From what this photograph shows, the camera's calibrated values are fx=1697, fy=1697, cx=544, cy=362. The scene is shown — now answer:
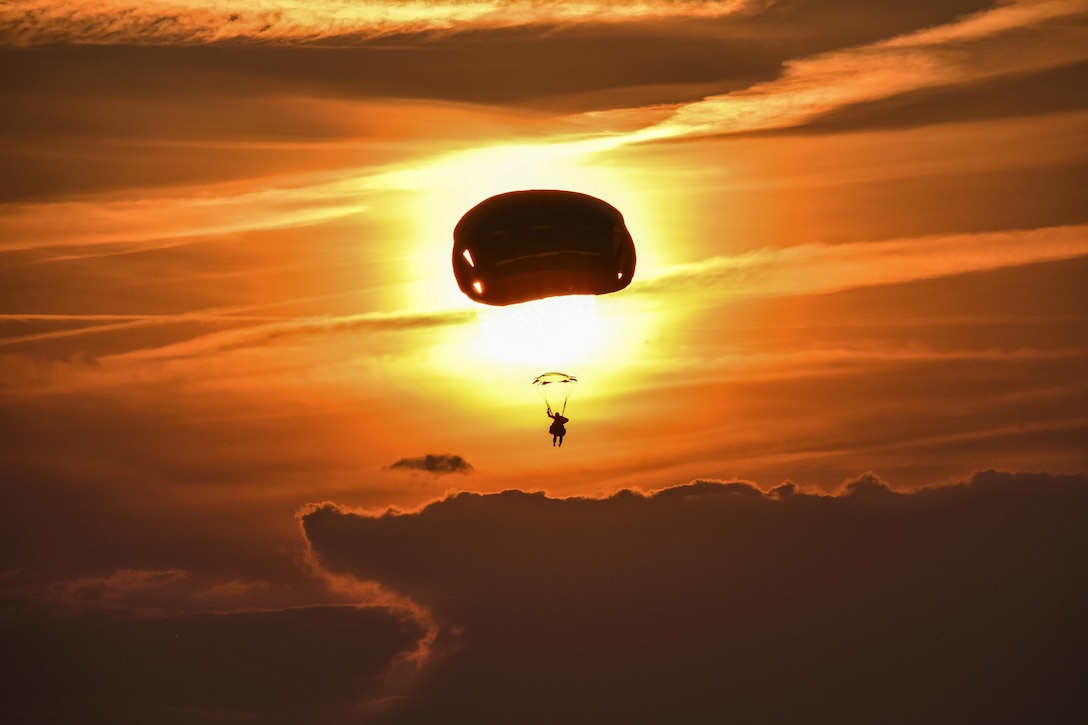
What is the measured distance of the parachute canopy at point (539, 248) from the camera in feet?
262

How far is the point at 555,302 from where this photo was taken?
82000mm

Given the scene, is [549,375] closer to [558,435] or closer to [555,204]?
[558,435]

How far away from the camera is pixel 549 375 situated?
82.0 meters

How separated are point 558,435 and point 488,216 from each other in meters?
11.1

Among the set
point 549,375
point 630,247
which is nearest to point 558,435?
point 549,375

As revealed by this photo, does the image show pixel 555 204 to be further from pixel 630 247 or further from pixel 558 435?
pixel 558 435

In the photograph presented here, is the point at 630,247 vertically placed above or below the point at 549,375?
above

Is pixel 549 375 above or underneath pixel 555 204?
underneath

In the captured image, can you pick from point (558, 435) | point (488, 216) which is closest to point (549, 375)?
point (558, 435)

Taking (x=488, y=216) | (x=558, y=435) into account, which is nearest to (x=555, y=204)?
(x=488, y=216)

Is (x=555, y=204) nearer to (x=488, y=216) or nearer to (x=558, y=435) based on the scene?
(x=488, y=216)

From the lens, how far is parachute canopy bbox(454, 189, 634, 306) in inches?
3147

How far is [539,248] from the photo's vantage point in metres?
79.8

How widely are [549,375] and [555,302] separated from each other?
11.6 ft
